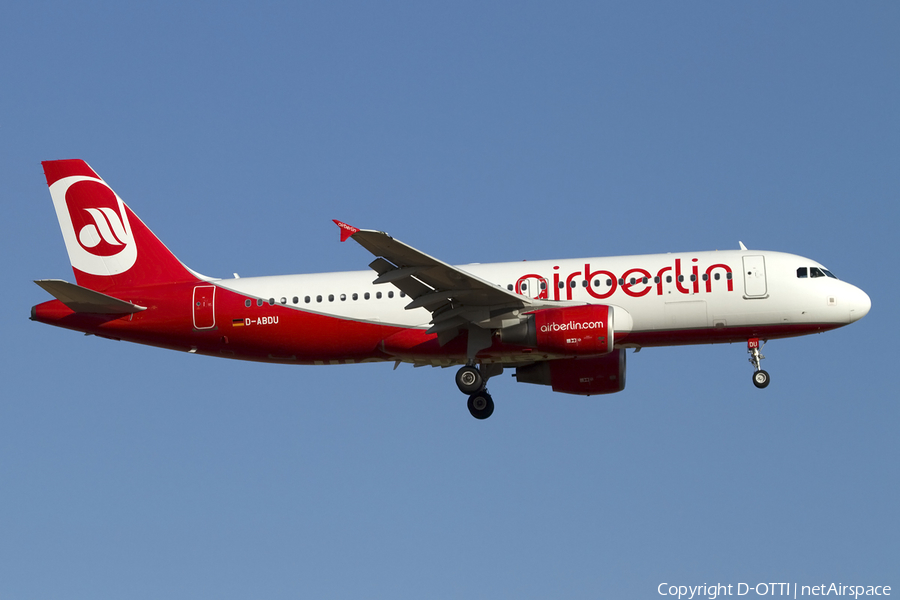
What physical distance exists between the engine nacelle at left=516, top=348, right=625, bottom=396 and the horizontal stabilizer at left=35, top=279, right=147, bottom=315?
13773mm

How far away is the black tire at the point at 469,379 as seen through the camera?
37.1m

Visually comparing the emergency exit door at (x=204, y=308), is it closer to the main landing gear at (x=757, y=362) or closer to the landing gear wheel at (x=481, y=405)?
the landing gear wheel at (x=481, y=405)

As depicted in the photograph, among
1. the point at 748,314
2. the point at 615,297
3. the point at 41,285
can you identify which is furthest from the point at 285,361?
the point at 748,314

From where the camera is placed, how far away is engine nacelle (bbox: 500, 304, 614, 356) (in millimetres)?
33812

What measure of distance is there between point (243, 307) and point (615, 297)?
12447mm

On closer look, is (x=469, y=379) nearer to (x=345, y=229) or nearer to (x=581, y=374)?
(x=581, y=374)

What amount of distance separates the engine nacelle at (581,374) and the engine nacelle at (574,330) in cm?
430

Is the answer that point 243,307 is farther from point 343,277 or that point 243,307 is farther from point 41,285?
point 41,285

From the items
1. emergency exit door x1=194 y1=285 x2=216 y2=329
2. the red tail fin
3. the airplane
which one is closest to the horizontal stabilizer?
the airplane

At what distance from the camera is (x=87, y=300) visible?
36812 millimetres

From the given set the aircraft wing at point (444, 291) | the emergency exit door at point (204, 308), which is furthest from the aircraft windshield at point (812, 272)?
the emergency exit door at point (204, 308)

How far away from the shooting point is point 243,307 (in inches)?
1476

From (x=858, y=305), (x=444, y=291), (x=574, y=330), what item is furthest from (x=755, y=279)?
(x=444, y=291)

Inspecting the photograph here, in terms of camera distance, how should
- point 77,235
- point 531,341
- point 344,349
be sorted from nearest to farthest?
point 531,341, point 344,349, point 77,235
